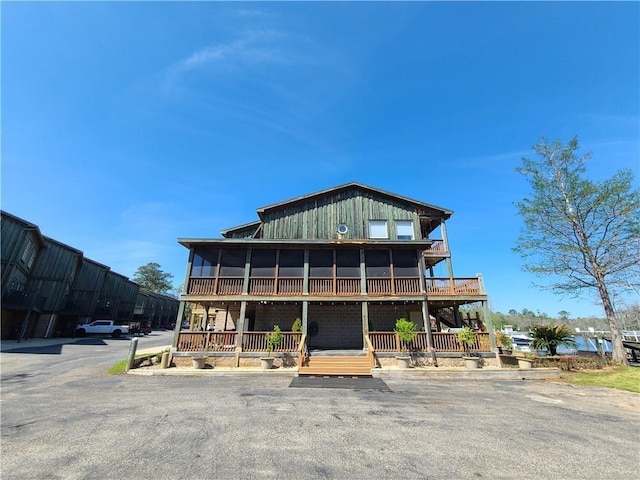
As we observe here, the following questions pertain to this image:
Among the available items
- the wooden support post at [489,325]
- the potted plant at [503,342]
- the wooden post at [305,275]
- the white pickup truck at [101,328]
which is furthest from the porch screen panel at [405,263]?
the white pickup truck at [101,328]

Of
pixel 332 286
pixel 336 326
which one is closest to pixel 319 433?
pixel 332 286

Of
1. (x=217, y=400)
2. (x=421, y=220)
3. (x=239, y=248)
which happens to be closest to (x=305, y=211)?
(x=239, y=248)

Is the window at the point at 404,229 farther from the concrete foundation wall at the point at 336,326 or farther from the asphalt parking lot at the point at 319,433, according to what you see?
the asphalt parking lot at the point at 319,433

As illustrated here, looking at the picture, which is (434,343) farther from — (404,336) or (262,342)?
(262,342)

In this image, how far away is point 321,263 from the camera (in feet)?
52.6

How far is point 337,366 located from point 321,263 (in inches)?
226

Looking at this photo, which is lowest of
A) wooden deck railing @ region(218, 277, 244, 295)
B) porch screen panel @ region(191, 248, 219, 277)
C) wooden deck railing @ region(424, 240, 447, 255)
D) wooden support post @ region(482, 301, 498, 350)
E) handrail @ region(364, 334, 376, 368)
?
handrail @ region(364, 334, 376, 368)

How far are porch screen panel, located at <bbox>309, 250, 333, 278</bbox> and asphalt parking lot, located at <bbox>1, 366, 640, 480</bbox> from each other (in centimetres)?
716

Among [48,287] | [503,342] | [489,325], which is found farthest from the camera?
[48,287]

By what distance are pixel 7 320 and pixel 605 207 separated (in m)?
44.7

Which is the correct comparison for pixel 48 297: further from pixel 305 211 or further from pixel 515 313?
pixel 515 313

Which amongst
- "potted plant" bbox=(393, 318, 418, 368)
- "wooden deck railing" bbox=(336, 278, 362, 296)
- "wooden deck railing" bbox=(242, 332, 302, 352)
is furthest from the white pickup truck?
"potted plant" bbox=(393, 318, 418, 368)

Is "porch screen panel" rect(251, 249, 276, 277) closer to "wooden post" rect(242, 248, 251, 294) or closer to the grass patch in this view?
"wooden post" rect(242, 248, 251, 294)

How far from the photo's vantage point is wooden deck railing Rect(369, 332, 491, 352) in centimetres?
1367
